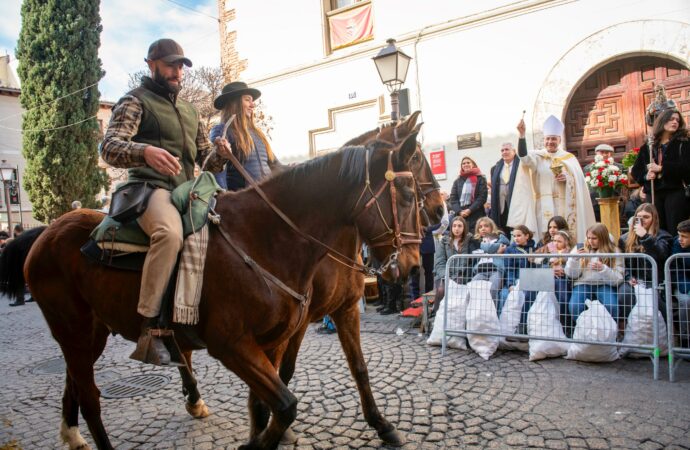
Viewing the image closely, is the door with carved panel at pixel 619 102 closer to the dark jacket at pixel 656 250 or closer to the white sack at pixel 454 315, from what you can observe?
the dark jacket at pixel 656 250

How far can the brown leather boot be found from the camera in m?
2.59

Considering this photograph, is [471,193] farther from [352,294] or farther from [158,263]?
[158,263]

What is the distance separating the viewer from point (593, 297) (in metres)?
4.96

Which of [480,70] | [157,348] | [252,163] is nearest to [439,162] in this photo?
[480,70]

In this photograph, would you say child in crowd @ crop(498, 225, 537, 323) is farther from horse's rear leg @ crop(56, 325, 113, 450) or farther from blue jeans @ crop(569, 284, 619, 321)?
horse's rear leg @ crop(56, 325, 113, 450)

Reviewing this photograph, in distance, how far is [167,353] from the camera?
2.61 m

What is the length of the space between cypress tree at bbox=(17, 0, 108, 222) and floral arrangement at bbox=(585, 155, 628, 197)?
64.8 ft

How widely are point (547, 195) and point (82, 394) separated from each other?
245 inches

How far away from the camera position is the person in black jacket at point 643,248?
4.77m

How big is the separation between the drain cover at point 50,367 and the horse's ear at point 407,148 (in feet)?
16.3

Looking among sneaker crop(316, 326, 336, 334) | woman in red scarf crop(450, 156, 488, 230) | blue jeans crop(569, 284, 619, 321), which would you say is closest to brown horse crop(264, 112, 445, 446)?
blue jeans crop(569, 284, 619, 321)

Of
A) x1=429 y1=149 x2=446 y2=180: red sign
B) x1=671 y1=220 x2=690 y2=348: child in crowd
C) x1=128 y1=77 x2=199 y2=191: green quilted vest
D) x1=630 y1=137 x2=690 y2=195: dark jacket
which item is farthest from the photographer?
x1=429 y1=149 x2=446 y2=180: red sign

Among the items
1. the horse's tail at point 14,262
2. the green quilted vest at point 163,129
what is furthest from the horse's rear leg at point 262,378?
the horse's tail at point 14,262

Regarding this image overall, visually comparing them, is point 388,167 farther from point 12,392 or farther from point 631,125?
point 631,125
